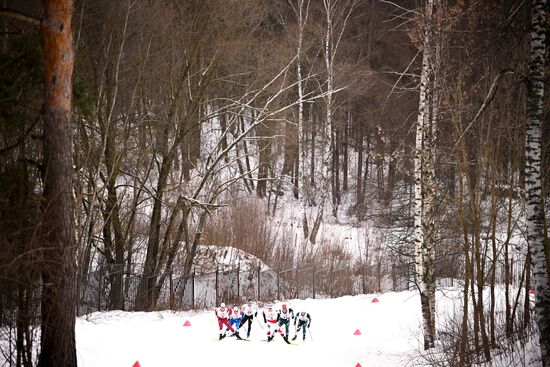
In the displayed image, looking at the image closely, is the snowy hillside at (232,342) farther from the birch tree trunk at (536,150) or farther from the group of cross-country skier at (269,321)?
the birch tree trunk at (536,150)

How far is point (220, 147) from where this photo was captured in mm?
21328

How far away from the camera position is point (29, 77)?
8633 millimetres

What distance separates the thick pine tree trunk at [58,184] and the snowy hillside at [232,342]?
316 cm

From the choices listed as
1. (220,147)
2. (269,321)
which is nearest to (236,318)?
(269,321)

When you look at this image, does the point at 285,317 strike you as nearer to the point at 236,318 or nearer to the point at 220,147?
the point at 236,318

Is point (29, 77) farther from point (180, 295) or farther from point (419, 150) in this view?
point (180, 295)

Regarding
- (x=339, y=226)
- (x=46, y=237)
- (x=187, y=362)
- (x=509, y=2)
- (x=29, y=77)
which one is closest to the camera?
(x=46, y=237)

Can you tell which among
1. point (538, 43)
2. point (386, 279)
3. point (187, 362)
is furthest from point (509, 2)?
point (386, 279)

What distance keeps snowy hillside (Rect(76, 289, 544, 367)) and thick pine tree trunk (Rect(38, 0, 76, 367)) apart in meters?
3.16

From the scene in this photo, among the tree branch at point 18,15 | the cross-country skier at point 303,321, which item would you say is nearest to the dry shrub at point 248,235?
the cross-country skier at point 303,321

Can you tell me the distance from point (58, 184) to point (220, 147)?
1325cm

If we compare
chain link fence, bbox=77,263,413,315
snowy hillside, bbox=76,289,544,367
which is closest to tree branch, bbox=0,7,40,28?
snowy hillside, bbox=76,289,544,367

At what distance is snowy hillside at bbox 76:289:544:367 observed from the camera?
11906mm

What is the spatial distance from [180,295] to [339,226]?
15.4m
